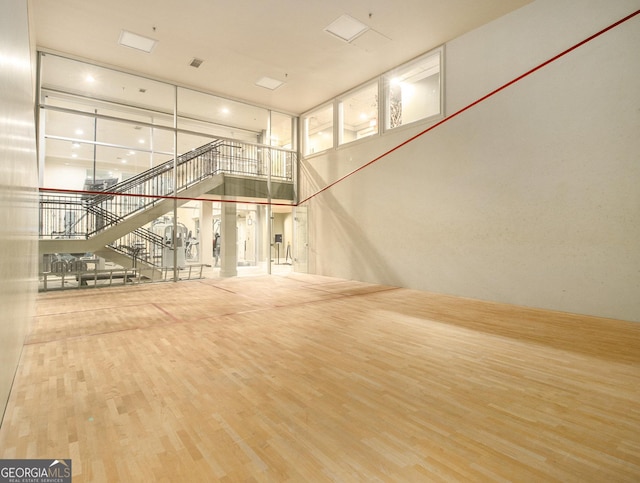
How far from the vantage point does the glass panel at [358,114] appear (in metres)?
7.33

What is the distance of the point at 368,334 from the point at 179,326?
1.95 meters

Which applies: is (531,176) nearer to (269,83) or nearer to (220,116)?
(269,83)

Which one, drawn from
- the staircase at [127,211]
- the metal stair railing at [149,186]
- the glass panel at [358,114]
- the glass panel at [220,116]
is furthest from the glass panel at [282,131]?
the staircase at [127,211]

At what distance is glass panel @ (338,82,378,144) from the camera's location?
733 centimetres

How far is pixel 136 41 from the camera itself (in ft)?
18.0

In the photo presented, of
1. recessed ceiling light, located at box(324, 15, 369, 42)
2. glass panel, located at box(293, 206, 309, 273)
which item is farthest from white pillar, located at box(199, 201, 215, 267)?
recessed ceiling light, located at box(324, 15, 369, 42)

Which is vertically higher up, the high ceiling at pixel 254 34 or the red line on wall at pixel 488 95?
the high ceiling at pixel 254 34

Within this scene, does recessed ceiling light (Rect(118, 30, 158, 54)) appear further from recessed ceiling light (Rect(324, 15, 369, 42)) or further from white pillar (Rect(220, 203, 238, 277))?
white pillar (Rect(220, 203, 238, 277))

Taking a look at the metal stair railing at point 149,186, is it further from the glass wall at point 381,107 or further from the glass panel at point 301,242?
the glass wall at point 381,107

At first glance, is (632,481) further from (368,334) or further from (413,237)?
(413,237)

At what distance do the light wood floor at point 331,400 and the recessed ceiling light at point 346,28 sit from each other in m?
4.29

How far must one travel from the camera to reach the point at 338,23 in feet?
16.5

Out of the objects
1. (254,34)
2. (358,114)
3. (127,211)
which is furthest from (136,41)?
(358,114)

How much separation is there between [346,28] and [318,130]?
11.6 ft
